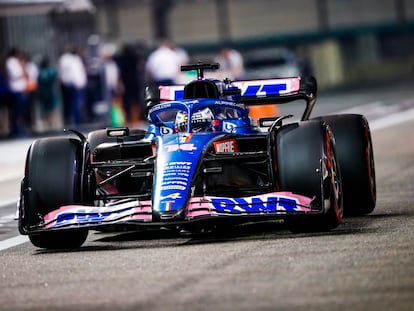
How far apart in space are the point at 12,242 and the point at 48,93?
2118cm

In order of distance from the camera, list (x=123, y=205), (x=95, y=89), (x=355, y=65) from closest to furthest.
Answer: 1. (x=123, y=205)
2. (x=95, y=89)
3. (x=355, y=65)

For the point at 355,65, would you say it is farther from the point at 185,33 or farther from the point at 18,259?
the point at 18,259

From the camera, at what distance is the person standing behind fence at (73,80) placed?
107 feet

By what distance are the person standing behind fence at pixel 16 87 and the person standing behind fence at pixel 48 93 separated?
82 centimetres

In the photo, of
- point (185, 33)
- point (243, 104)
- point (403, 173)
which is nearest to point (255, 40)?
point (185, 33)

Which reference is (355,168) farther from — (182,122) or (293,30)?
(293,30)

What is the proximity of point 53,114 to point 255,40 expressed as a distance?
29422 mm

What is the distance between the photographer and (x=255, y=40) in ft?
208

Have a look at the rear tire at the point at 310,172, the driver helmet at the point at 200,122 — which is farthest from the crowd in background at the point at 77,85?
the rear tire at the point at 310,172

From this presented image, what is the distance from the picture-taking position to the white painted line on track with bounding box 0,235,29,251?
12554 mm

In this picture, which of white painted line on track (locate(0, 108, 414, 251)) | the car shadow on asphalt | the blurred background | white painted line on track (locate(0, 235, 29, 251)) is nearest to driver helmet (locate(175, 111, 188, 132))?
the car shadow on asphalt

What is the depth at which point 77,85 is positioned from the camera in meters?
32.6

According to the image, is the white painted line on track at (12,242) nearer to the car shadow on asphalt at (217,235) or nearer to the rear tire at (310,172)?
the car shadow on asphalt at (217,235)

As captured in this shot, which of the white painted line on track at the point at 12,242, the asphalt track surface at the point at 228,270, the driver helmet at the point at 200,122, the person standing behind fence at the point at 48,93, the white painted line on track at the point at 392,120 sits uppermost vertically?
the driver helmet at the point at 200,122
